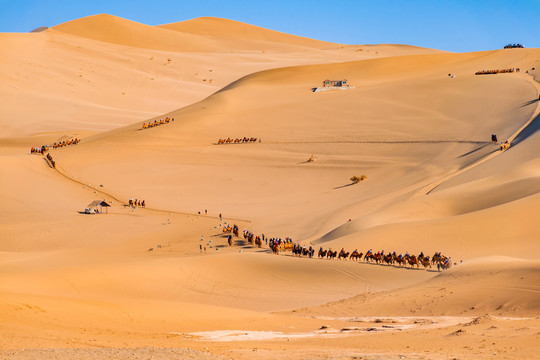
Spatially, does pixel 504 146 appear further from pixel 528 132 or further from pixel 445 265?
pixel 445 265

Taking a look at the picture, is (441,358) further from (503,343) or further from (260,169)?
(260,169)

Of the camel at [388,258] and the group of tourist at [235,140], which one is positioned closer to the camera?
the camel at [388,258]

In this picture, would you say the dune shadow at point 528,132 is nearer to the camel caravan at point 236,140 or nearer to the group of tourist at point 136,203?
the camel caravan at point 236,140

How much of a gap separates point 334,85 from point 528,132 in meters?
26.6

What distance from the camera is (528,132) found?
4616cm

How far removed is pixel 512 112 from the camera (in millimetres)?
54156

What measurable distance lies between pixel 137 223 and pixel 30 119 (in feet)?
135

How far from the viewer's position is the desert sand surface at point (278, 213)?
1616cm

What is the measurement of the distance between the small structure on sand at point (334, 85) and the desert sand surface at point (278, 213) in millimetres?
1354

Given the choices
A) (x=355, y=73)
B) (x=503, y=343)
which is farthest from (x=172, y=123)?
(x=503, y=343)

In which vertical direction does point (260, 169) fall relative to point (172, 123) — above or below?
below

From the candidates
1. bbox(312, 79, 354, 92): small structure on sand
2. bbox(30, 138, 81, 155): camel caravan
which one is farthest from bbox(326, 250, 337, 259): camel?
bbox(312, 79, 354, 92): small structure on sand

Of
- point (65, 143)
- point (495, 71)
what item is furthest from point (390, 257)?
point (495, 71)

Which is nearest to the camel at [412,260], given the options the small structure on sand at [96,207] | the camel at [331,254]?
the camel at [331,254]
